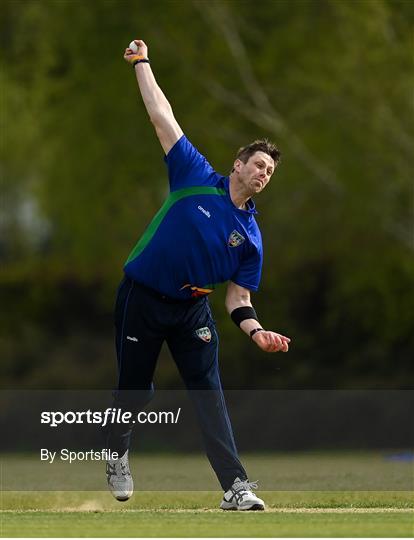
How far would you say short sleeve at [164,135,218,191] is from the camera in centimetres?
966

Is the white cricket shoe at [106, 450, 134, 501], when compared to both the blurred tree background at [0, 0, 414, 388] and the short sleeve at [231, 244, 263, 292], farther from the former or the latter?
the blurred tree background at [0, 0, 414, 388]

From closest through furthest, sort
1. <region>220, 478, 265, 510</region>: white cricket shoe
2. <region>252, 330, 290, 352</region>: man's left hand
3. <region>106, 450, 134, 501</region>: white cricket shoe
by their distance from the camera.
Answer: <region>252, 330, 290, 352</region>: man's left hand → <region>220, 478, 265, 510</region>: white cricket shoe → <region>106, 450, 134, 501</region>: white cricket shoe

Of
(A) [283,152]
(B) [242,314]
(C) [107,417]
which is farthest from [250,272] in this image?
(A) [283,152]

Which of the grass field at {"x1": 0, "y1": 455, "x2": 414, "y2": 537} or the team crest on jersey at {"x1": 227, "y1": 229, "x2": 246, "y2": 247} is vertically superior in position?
the team crest on jersey at {"x1": 227, "y1": 229, "x2": 246, "y2": 247}

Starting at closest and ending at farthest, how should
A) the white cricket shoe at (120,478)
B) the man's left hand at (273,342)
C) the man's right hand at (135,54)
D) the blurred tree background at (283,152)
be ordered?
the man's left hand at (273,342) < the man's right hand at (135,54) < the white cricket shoe at (120,478) < the blurred tree background at (283,152)

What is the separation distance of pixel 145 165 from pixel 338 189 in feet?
12.1

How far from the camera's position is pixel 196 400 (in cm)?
994

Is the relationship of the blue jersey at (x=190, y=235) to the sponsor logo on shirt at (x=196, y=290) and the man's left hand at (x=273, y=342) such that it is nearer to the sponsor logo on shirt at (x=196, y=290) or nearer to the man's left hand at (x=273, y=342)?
the sponsor logo on shirt at (x=196, y=290)

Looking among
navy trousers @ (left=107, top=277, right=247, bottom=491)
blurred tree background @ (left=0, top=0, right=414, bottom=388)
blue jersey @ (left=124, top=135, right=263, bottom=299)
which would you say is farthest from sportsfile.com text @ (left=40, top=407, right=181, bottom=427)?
blurred tree background @ (left=0, top=0, right=414, bottom=388)

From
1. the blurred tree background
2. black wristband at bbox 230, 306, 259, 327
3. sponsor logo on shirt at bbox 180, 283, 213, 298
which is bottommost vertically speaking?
black wristband at bbox 230, 306, 259, 327

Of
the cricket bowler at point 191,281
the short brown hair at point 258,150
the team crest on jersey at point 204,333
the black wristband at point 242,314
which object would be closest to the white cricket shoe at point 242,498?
the cricket bowler at point 191,281

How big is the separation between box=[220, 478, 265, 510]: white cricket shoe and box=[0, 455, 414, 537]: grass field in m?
0.11

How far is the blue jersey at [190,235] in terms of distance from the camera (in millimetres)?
9617

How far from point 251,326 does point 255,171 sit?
1044 millimetres
